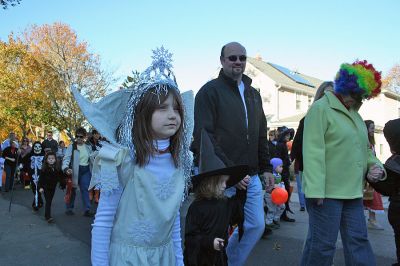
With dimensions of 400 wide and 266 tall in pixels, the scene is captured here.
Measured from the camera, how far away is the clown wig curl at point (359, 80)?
3.44m

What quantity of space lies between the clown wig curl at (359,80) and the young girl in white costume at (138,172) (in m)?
1.77

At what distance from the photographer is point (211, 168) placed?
324 centimetres

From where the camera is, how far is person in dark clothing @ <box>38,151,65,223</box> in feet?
28.2

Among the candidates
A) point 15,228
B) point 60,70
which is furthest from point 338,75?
point 60,70

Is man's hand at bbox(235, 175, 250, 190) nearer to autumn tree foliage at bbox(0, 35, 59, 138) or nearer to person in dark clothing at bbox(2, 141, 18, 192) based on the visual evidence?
person in dark clothing at bbox(2, 141, 18, 192)

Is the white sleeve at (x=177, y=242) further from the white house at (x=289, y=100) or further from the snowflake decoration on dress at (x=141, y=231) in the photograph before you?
the white house at (x=289, y=100)

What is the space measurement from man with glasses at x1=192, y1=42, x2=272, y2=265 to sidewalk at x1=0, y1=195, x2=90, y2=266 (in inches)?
103

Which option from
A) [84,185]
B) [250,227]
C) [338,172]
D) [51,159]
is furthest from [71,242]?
[338,172]

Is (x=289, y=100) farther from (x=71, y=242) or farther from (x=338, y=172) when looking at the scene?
(x=338, y=172)

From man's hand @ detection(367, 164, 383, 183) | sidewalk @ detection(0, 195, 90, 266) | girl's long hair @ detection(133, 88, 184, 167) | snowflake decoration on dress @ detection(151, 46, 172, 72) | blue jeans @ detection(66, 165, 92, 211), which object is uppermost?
snowflake decoration on dress @ detection(151, 46, 172, 72)

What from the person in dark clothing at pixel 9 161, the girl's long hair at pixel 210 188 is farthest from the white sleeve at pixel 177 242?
the person in dark clothing at pixel 9 161

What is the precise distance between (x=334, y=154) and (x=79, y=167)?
7.01 m

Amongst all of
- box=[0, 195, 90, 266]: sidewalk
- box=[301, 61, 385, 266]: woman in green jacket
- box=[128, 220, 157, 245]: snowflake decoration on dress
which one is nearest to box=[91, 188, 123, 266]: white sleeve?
box=[128, 220, 157, 245]: snowflake decoration on dress

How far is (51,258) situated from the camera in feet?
18.4
